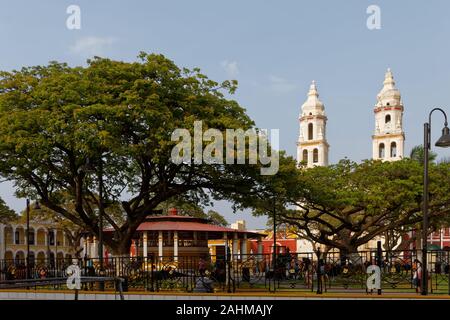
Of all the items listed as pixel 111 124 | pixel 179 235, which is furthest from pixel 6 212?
pixel 111 124

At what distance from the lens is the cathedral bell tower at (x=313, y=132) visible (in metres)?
77.6

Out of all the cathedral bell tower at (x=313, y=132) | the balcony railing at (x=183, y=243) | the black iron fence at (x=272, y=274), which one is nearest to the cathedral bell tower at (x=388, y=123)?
the cathedral bell tower at (x=313, y=132)

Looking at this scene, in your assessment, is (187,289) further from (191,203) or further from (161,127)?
(191,203)

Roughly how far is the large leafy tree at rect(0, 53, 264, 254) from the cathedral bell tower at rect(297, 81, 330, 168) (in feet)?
177

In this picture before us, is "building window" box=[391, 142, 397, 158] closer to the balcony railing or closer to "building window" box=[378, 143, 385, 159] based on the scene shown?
"building window" box=[378, 143, 385, 159]

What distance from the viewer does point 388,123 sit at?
76.6m

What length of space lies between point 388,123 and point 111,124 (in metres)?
61.8

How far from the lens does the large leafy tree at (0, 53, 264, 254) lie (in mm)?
20844

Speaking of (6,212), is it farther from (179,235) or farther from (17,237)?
(17,237)

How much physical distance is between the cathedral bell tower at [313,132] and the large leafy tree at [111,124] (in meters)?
53.9

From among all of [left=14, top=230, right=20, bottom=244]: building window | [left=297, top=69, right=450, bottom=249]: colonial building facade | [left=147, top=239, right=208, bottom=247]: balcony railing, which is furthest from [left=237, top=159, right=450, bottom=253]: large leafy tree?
[left=297, top=69, right=450, bottom=249]: colonial building facade
